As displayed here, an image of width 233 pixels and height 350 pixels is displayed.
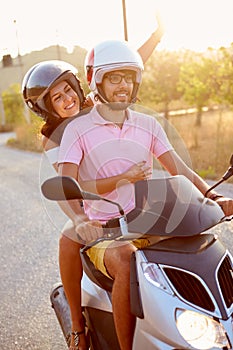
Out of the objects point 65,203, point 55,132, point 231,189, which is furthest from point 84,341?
point 231,189

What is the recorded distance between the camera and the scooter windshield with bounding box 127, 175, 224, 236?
214 cm

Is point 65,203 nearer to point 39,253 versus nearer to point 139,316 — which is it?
point 139,316

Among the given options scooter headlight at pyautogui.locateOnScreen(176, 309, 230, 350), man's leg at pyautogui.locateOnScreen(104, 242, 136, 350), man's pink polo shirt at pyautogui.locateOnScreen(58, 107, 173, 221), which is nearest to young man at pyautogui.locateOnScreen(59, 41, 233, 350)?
man's pink polo shirt at pyautogui.locateOnScreen(58, 107, 173, 221)

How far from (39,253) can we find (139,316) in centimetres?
388

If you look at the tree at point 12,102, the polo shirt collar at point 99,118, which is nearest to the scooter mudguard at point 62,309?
the polo shirt collar at point 99,118

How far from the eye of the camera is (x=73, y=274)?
9.20 ft

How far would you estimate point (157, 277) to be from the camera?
2.07 meters

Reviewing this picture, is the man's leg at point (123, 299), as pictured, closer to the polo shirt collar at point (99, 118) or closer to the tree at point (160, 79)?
the polo shirt collar at point (99, 118)

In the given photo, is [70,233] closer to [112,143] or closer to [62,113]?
[112,143]

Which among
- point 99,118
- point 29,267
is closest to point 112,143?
point 99,118

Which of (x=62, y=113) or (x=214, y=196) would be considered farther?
(x=62, y=113)

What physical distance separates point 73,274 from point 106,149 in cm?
67

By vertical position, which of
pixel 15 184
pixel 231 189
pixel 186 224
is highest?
pixel 186 224

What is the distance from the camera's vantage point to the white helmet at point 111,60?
2.57 meters
